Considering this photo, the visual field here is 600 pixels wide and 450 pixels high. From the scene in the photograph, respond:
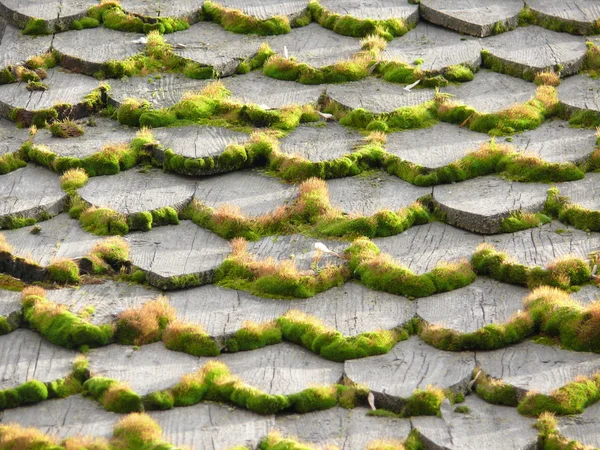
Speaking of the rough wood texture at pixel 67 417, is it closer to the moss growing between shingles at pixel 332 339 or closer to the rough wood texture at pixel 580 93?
the moss growing between shingles at pixel 332 339

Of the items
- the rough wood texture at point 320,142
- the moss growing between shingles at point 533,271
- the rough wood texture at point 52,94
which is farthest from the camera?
the rough wood texture at point 52,94

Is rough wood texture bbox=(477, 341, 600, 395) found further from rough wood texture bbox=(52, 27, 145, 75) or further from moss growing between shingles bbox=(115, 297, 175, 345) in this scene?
rough wood texture bbox=(52, 27, 145, 75)

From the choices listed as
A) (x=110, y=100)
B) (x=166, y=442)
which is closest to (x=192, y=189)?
(x=110, y=100)

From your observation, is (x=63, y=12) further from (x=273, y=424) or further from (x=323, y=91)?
(x=273, y=424)

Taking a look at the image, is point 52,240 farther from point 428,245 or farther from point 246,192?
point 428,245

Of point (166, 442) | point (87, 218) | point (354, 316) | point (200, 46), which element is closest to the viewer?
point (166, 442)

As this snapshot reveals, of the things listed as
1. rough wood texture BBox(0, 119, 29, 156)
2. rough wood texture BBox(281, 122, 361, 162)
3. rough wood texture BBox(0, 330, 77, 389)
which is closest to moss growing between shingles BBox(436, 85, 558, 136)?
rough wood texture BBox(281, 122, 361, 162)

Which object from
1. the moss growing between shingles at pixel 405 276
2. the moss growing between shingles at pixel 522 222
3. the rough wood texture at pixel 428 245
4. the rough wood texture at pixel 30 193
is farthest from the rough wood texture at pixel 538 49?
the rough wood texture at pixel 30 193
